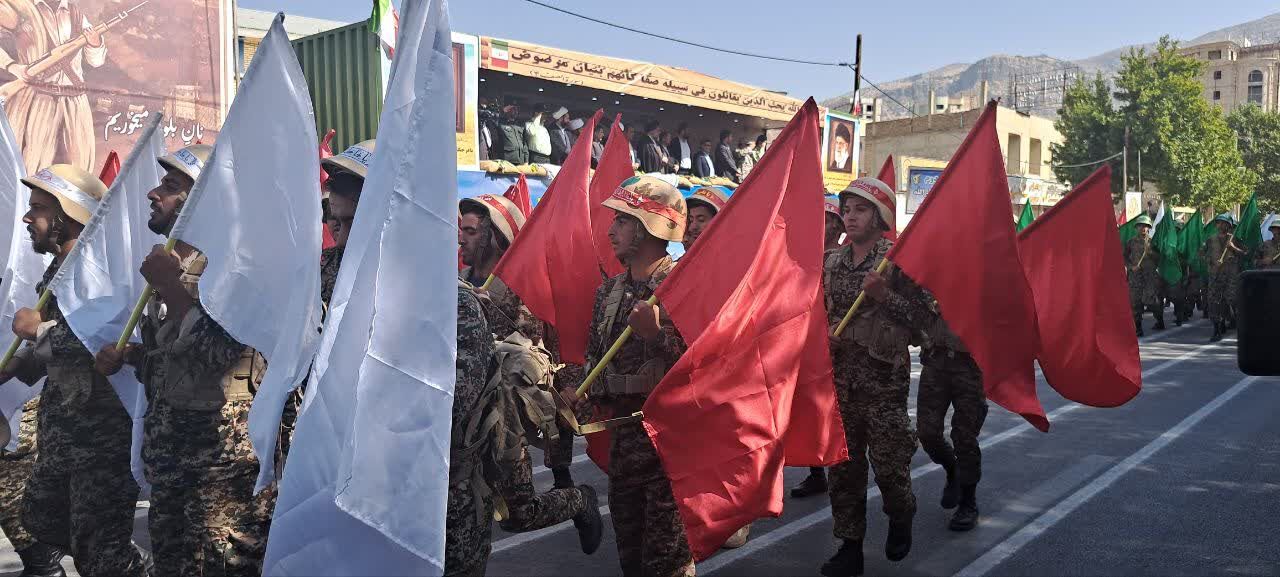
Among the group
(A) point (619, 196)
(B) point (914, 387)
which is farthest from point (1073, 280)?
(B) point (914, 387)

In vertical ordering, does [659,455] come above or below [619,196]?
below

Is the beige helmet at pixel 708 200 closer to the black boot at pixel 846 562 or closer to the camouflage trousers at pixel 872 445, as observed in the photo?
the camouflage trousers at pixel 872 445

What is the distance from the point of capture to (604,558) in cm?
549

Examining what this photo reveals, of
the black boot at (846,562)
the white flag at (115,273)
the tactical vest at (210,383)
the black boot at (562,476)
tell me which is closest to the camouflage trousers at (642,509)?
the black boot at (846,562)

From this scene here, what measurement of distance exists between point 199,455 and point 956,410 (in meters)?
4.59

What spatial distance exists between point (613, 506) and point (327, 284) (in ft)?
5.14

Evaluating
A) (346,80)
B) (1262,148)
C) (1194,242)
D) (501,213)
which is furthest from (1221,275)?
(1262,148)

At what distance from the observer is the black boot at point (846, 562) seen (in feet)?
16.9

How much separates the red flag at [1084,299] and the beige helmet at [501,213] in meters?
3.31

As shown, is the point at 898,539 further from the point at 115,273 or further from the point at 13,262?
the point at 13,262

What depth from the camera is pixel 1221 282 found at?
56.7ft

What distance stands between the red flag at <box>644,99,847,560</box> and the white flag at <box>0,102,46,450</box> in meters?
3.10

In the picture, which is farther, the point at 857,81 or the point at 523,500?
the point at 857,81

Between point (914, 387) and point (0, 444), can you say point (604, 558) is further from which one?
point (914, 387)
